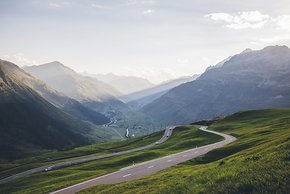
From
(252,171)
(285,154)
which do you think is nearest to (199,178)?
(252,171)

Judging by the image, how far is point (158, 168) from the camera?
231ft

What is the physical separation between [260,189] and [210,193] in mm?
4355

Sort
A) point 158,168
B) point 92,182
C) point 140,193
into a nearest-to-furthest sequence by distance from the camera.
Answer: point 140,193, point 92,182, point 158,168

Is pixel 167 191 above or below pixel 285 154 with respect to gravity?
below

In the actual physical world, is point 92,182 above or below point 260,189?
below

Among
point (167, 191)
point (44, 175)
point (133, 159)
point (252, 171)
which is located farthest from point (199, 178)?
point (44, 175)

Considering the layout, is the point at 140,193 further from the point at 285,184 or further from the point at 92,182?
the point at 92,182

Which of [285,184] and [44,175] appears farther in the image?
[44,175]

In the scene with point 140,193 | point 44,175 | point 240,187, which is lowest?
point 44,175

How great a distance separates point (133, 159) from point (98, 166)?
11162 mm

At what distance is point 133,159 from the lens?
341ft

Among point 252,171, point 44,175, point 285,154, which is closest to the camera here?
point 252,171

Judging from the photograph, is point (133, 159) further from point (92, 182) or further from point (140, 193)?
point (140, 193)

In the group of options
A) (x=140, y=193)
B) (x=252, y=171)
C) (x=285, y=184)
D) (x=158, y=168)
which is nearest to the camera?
(x=285, y=184)
